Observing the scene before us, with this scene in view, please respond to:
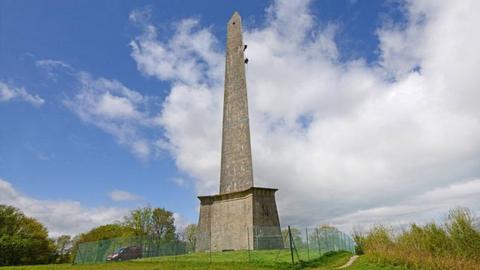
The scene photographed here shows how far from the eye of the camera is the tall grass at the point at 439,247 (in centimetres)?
1613

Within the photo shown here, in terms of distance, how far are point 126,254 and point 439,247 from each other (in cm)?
2179

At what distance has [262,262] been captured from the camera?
1856 cm

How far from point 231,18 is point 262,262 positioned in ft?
80.2

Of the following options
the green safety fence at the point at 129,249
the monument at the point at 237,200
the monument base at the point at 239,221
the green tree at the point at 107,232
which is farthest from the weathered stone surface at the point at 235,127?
the green tree at the point at 107,232

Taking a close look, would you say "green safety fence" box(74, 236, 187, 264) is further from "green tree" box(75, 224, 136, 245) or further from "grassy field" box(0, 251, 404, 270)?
"green tree" box(75, 224, 136, 245)

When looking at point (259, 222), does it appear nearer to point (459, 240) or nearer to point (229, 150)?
point (229, 150)

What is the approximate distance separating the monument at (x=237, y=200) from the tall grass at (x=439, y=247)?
24.9 ft

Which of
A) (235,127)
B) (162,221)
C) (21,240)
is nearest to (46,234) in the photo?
(21,240)

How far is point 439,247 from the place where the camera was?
62.8 feet

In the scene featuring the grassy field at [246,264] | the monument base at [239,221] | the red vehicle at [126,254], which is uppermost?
the monument base at [239,221]

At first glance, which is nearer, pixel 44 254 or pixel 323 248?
pixel 323 248

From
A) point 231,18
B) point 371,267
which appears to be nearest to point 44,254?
point 231,18

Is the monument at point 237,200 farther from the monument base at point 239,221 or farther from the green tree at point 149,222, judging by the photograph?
the green tree at point 149,222

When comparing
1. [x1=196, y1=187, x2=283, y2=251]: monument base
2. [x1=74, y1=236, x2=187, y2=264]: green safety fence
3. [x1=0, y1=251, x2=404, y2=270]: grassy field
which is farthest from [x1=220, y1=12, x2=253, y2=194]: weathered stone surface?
[x1=0, y1=251, x2=404, y2=270]: grassy field
